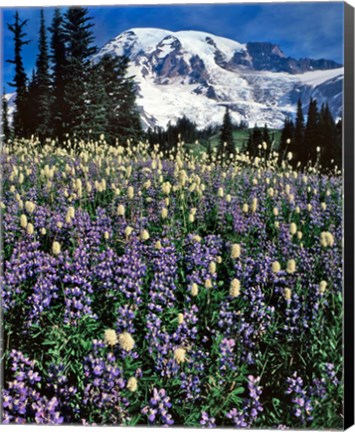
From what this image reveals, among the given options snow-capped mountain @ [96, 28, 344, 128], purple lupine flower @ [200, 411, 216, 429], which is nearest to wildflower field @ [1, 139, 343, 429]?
purple lupine flower @ [200, 411, 216, 429]

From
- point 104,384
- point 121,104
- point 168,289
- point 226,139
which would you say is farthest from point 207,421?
point 121,104

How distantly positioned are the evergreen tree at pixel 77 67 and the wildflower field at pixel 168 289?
0.16m

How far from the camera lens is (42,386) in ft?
12.5

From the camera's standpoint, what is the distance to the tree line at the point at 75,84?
4035 mm

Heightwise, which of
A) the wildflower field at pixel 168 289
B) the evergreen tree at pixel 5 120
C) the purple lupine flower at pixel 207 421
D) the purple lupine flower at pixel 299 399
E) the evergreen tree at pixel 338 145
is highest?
the evergreen tree at pixel 5 120

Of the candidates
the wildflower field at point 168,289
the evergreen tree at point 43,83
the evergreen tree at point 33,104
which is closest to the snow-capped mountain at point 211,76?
the wildflower field at point 168,289

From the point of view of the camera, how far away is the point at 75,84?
4.09 m

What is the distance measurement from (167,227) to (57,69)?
4.05ft

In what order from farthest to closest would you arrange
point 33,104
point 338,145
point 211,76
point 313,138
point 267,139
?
point 33,104 < point 211,76 < point 267,139 < point 313,138 < point 338,145

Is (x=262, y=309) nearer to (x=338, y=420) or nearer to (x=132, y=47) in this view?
(x=338, y=420)

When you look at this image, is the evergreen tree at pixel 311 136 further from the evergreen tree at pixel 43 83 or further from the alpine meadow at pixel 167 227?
the evergreen tree at pixel 43 83

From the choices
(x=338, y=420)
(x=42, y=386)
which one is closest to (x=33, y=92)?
(x=42, y=386)

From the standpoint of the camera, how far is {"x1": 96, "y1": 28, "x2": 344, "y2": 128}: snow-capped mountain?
12.6 feet

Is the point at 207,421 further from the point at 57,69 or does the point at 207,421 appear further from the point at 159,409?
the point at 57,69
